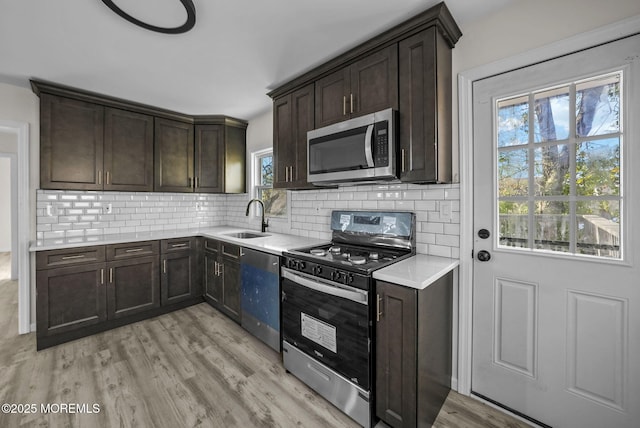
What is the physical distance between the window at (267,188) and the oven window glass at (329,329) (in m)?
1.59

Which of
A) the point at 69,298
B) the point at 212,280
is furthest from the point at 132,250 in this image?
the point at 212,280

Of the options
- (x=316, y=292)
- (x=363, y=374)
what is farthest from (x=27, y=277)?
(x=363, y=374)

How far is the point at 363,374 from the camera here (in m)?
1.60

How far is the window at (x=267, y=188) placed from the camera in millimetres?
3555

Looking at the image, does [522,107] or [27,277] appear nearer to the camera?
[522,107]

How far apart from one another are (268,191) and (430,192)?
2370 millimetres

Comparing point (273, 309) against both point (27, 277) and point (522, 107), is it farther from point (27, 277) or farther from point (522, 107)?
point (27, 277)

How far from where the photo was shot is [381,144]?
183 centimetres

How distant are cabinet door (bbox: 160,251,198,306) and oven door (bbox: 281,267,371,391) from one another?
5.91 ft

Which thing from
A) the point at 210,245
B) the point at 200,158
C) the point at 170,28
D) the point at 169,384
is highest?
the point at 170,28

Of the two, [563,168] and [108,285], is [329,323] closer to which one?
[563,168]

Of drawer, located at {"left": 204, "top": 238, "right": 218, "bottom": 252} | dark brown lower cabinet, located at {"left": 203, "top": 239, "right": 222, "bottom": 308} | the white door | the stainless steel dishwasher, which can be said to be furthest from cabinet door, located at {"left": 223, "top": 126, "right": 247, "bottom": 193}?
the white door

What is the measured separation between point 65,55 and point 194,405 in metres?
2.84

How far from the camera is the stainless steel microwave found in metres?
1.81
